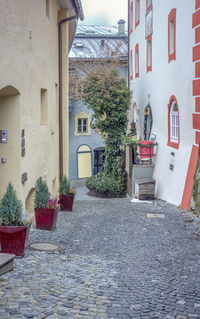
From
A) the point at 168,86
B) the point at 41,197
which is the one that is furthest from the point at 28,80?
the point at 168,86

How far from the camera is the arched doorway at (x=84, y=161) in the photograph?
30500 millimetres

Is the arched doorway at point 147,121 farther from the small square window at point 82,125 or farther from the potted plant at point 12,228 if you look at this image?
the potted plant at point 12,228

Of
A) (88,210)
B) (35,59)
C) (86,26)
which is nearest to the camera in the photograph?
(35,59)

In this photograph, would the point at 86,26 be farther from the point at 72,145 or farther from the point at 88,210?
the point at 88,210

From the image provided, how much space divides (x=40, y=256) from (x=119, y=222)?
3.62 m

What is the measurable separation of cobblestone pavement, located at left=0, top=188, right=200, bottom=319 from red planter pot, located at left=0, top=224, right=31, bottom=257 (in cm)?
19

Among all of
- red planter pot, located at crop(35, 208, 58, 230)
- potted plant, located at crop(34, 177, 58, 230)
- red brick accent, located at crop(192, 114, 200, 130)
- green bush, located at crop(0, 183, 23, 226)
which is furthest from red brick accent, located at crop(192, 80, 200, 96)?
green bush, located at crop(0, 183, 23, 226)

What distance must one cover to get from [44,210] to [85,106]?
2182cm

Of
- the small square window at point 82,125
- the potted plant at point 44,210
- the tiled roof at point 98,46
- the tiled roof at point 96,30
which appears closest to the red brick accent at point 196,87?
the potted plant at point 44,210

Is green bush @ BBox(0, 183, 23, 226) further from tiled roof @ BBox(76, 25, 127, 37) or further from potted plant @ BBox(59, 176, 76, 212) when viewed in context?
tiled roof @ BBox(76, 25, 127, 37)

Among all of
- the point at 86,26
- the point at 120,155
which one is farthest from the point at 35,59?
the point at 86,26

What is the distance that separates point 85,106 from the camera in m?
29.9

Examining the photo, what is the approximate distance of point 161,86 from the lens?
651 inches

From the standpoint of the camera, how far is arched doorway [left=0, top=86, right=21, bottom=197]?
834cm
